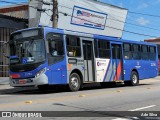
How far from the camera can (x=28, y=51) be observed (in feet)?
59.6

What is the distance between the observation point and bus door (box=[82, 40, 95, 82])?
20.4m

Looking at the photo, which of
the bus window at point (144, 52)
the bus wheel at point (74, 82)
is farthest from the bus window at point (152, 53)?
the bus wheel at point (74, 82)

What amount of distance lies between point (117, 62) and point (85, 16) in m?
10.9

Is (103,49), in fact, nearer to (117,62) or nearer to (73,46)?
(117,62)

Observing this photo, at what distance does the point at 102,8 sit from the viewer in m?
35.5

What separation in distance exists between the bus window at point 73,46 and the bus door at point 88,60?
1.85 feet

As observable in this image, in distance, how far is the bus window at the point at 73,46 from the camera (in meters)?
19.3

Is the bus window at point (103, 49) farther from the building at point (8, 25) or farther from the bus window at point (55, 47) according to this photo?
the building at point (8, 25)

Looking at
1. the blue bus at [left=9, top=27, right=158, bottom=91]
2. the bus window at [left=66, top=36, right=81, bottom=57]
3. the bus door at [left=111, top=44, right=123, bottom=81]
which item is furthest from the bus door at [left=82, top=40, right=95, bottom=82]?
the bus door at [left=111, top=44, right=123, bottom=81]

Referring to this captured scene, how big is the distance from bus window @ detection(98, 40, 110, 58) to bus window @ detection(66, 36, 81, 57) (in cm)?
209

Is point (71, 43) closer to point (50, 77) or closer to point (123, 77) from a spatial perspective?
point (50, 77)

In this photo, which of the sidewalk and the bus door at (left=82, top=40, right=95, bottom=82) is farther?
the sidewalk

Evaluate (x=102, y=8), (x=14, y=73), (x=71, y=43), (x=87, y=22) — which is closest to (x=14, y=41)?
(x=14, y=73)

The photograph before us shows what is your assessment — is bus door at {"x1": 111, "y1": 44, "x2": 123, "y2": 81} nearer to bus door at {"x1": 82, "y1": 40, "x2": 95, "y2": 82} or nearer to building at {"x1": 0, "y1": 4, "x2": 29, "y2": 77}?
bus door at {"x1": 82, "y1": 40, "x2": 95, "y2": 82}
